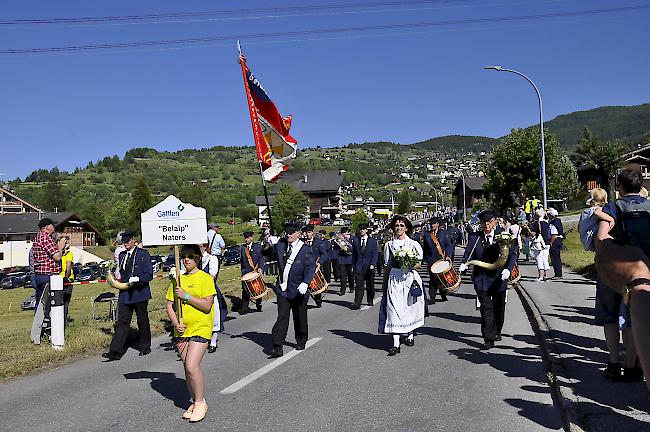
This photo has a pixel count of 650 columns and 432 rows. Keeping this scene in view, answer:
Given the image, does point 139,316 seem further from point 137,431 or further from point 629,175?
point 629,175

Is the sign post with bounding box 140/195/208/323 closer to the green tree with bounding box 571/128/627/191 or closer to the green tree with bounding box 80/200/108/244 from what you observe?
the green tree with bounding box 571/128/627/191

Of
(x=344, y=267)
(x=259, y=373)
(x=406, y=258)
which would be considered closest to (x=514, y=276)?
(x=406, y=258)

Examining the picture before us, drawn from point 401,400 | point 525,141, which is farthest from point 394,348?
point 525,141

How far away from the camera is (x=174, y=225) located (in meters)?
7.92

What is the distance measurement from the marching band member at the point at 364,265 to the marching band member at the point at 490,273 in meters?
5.97

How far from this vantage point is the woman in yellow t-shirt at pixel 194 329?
6.57 meters

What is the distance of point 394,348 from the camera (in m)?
9.90

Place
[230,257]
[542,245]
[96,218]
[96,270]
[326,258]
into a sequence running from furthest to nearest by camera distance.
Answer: [96,218] → [230,257] → [96,270] → [326,258] → [542,245]

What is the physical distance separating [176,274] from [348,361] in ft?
11.6

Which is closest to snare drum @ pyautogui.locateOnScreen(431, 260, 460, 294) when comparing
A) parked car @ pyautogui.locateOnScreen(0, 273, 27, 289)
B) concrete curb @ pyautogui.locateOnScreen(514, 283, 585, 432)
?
concrete curb @ pyautogui.locateOnScreen(514, 283, 585, 432)

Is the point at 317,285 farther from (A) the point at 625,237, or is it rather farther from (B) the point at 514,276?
(A) the point at 625,237

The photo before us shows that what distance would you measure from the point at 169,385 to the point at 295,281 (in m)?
2.82

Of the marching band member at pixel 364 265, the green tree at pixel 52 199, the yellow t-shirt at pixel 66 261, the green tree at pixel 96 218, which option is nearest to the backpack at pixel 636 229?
the yellow t-shirt at pixel 66 261

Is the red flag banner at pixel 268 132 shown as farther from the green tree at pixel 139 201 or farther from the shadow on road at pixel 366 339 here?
the green tree at pixel 139 201
